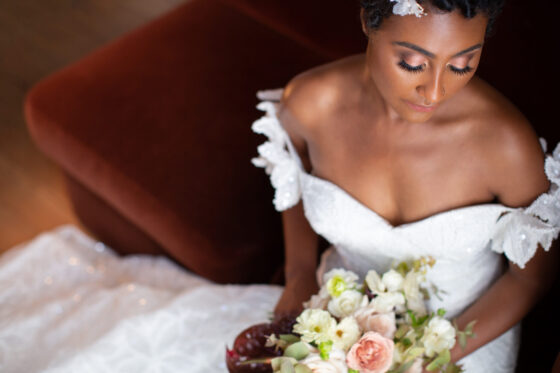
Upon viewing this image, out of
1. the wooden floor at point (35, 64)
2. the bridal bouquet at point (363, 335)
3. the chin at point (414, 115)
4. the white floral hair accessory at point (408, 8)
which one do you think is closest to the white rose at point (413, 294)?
the bridal bouquet at point (363, 335)

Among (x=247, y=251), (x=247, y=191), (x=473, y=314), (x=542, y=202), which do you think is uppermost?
(x=542, y=202)

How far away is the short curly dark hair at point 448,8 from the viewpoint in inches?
39.1

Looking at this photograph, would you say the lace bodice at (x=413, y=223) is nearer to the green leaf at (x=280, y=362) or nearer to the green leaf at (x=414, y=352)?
the green leaf at (x=414, y=352)

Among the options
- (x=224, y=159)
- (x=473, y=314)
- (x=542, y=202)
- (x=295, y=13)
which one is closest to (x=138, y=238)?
(x=224, y=159)

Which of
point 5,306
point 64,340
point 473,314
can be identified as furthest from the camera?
point 5,306

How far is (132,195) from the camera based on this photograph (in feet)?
6.79

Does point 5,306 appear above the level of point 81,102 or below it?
below

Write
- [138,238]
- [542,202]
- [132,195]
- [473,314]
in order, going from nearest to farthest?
[542,202], [473,314], [132,195], [138,238]

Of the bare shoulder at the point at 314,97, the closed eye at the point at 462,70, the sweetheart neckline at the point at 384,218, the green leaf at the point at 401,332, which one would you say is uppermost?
the closed eye at the point at 462,70

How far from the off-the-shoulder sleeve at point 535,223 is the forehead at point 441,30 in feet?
1.05

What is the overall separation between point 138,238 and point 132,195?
26 cm

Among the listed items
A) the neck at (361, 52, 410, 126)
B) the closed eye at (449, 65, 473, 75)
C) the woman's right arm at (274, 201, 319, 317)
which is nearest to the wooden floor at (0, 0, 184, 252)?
the woman's right arm at (274, 201, 319, 317)

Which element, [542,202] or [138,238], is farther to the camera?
[138,238]

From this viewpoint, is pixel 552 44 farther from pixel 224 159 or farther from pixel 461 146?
pixel 224 159
